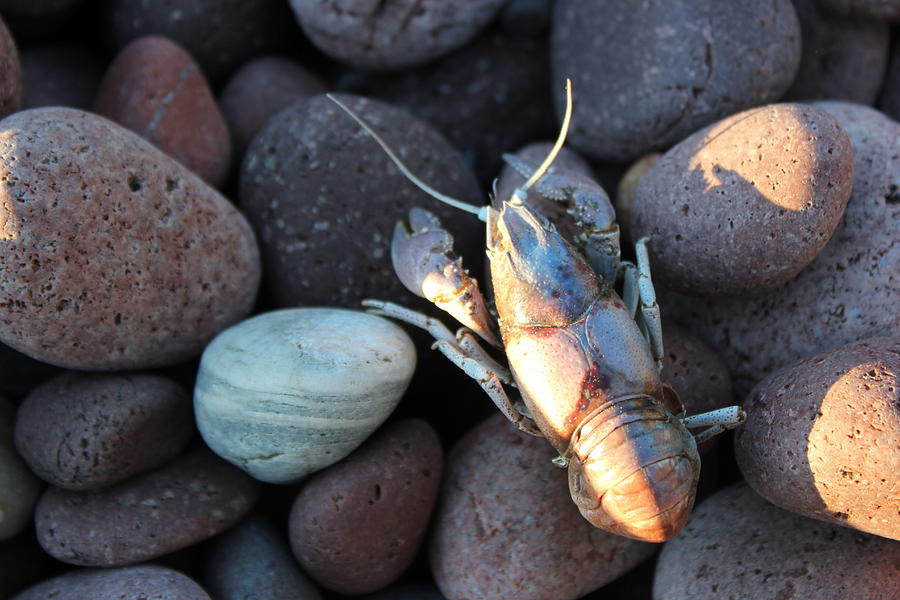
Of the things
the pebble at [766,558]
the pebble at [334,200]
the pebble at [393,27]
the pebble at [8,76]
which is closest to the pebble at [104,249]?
the pebble at [334,200]

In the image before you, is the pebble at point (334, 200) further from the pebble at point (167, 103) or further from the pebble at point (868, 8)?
the pebble at point (868, 8)

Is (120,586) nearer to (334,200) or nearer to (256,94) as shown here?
(334,200)

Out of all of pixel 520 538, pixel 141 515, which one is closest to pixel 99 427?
pixel 141 515

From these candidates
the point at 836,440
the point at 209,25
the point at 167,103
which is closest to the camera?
the point at 836,440

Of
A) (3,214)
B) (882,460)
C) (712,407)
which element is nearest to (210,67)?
(3,214)

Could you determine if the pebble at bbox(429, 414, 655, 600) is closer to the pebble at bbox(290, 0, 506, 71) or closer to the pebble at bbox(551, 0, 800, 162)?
the pebble at bbox(551, 0, 800, 162)

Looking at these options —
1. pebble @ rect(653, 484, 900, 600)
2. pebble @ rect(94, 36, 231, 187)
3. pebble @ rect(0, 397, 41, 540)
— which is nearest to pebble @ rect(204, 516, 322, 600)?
pebble @ rect(0, 397, 41, 540)
